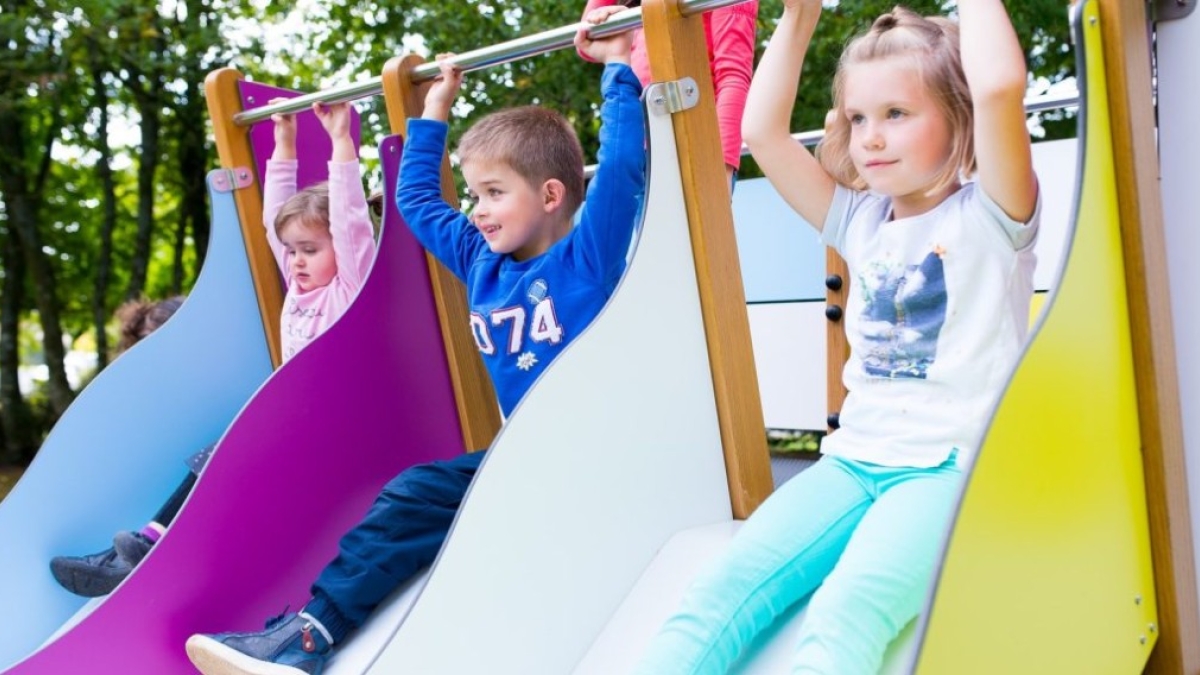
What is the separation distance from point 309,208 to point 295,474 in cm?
69

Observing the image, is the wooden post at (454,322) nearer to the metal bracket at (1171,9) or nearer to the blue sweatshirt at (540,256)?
the blue sweatshirt at (540,256)

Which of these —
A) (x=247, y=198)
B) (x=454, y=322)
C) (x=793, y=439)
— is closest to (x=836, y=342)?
(x=454, y=322)

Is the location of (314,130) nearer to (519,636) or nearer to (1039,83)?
(519,636)

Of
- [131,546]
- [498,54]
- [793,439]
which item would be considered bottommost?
[793,439]

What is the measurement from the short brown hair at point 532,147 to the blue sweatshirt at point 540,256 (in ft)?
0.51

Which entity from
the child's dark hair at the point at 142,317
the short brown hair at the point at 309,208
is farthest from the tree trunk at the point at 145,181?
the short brown hair at the point at 309,208

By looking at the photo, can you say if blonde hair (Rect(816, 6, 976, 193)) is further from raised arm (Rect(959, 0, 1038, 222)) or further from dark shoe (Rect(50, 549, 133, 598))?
dark shoe (Rect(50, 549, 133, 598))

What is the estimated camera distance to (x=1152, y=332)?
165 centimetres

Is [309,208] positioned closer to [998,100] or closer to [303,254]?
[303,254]

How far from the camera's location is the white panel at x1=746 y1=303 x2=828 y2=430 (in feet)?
10.7

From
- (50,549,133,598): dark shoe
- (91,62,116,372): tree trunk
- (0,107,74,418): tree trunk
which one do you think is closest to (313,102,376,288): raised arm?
(50,549,133,598): dark shoe

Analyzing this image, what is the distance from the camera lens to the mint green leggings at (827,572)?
5.18 ft

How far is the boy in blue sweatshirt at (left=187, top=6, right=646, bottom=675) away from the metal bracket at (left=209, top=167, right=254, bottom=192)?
764 mm

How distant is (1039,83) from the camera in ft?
15.8
